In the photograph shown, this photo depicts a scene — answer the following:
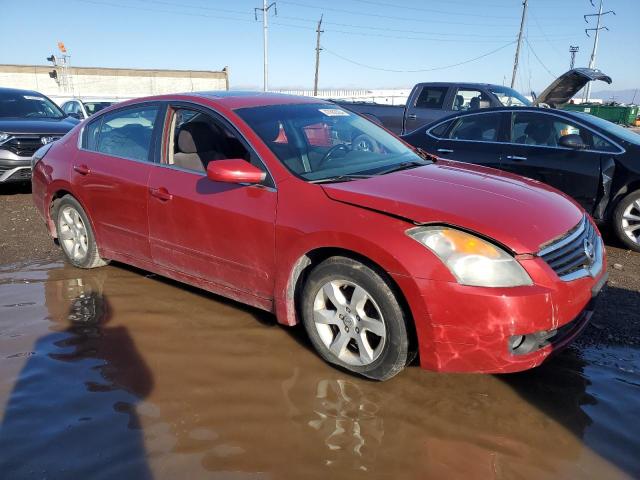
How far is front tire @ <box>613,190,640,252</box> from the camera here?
5.50 meters

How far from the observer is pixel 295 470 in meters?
2.30

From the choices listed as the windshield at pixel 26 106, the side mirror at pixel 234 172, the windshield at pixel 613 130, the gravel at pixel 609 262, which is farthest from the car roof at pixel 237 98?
the windshield at pixel 26 106

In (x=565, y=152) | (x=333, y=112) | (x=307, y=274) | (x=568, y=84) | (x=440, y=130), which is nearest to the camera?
(x=307, y=274)

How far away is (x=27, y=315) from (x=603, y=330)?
13.8ft

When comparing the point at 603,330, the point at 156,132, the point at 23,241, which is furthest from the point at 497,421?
the point at 23,241

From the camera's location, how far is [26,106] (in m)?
9.30

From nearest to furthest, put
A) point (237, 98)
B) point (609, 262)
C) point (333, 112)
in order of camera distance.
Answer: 1. point (237, 98)
2. point (333, 112)
3. point (609, 262)

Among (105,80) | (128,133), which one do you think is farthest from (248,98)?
(105,80)

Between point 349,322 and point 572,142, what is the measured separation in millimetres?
4072

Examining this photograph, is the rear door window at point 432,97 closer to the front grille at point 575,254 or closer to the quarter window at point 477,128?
the quarter window at point 477,128

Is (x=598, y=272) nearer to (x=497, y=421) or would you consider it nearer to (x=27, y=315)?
(x=497, y=421)

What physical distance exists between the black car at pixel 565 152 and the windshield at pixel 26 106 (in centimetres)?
707

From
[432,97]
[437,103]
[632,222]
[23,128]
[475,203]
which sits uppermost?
[432,97]

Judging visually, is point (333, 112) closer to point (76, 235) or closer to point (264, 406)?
point (264, 406)
